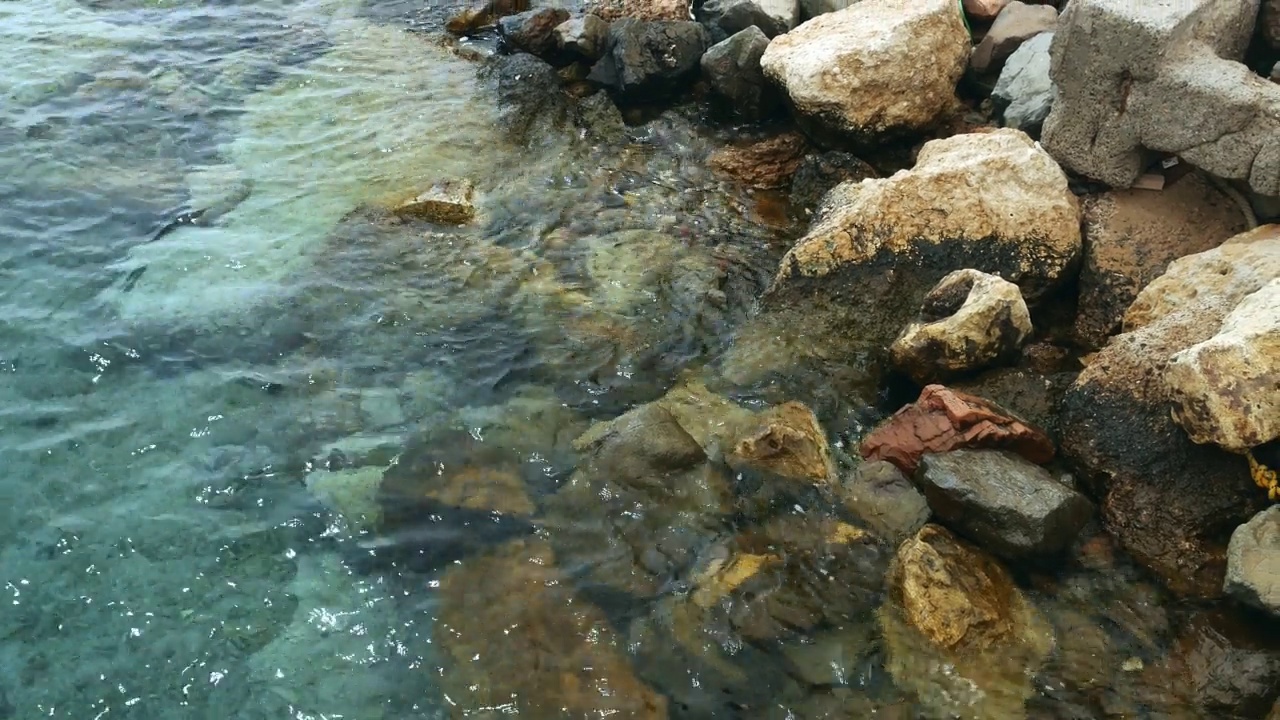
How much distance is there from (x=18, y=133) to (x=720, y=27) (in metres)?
7.87

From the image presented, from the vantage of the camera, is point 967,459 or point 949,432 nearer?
point 967,459

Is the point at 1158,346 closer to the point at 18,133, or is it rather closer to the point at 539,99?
the point at 539,99

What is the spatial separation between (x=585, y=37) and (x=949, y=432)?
7.47 meters

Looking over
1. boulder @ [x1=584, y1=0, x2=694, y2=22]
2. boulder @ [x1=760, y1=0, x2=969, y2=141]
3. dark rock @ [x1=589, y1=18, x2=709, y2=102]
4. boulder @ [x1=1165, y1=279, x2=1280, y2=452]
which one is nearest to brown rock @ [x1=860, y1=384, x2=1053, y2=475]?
boulder @ [x1=1165, y1=279, x2=1280, y2=452]

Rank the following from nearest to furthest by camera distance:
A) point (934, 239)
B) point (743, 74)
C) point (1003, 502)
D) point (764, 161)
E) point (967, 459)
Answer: point (1003, 502), point (967, 459), point (934, 239), point (764, 161), point (743, 74)

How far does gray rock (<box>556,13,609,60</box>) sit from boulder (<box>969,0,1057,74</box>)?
444cm

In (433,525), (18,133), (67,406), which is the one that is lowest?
(433,525)

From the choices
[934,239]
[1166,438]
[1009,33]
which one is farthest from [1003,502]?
[1009,33]

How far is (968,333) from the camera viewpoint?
6891mm

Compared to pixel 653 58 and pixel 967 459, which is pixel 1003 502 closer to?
pixel 967 459

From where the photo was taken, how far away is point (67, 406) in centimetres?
677

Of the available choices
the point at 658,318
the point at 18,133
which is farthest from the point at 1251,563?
the point at 18,133

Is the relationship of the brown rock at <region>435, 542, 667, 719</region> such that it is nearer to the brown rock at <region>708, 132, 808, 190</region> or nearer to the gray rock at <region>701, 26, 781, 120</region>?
the brown rock at <region>708, 132, 808, 190</region>

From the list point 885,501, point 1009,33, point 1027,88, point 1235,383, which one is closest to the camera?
point 1235,383
